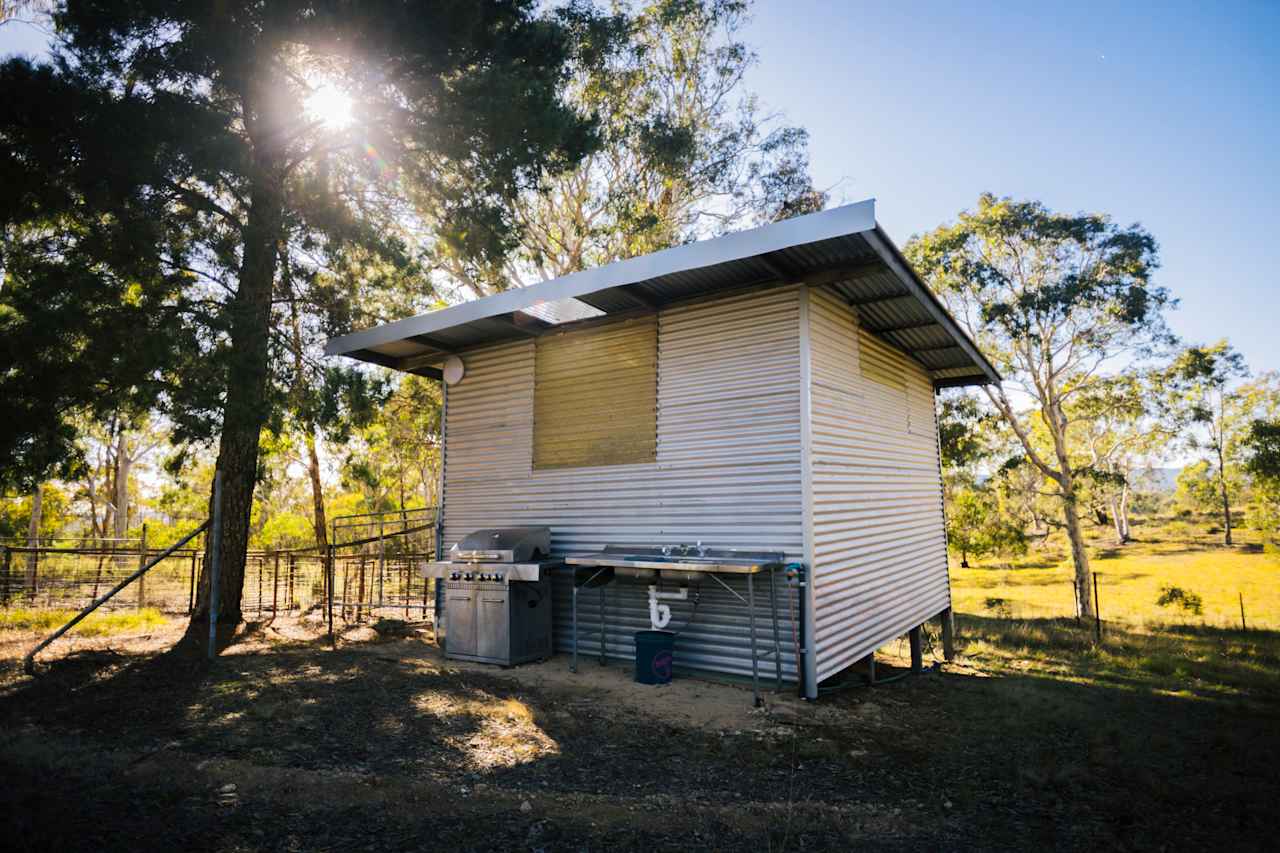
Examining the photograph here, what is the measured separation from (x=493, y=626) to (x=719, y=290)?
4807 millimetres

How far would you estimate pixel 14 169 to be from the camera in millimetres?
7402

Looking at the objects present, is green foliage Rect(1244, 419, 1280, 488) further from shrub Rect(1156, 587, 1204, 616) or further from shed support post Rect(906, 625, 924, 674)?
shed support post Rect(906, 625, 924, 674)

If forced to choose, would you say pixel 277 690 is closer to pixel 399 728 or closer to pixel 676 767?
pixel 399 728

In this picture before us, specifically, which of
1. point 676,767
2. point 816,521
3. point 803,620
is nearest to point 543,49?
point 816,521

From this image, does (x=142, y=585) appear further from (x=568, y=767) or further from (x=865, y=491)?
(x=865, y=491)

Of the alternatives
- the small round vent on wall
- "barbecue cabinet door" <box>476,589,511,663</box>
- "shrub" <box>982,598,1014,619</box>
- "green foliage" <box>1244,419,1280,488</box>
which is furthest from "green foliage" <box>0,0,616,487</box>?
"green foliage" <box>1244,419,1280,488</box>

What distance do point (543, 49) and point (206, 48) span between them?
16.3 feet

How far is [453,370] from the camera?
9828mm

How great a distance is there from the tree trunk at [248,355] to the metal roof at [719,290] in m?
0.97

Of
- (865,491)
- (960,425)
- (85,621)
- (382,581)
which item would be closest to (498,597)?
(865,491)

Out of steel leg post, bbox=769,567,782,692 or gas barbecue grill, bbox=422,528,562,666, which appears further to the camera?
gas barbecue grill, bbox=422,528,562,666

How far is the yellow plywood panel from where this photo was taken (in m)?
8.02

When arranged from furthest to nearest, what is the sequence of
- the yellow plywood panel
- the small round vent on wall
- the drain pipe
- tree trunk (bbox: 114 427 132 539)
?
tree trunk (bbox: 114 427 132 539) < the small round vent on wall < the yellow plywood panel < the drain pipe

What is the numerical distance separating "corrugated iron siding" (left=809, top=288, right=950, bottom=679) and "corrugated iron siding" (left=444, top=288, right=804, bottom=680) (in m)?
0.36
